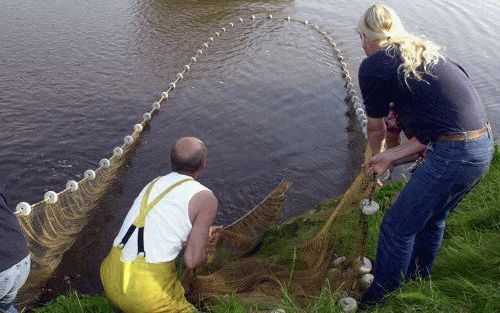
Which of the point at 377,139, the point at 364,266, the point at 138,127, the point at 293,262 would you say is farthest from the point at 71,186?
the point at 377,139

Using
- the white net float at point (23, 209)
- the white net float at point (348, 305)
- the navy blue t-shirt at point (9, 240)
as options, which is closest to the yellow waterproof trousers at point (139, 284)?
the navy blue t-shirt at point (9, 240)

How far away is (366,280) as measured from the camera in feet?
14.9

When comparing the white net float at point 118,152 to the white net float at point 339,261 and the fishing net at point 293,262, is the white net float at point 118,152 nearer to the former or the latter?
the fishing net at point 293,262

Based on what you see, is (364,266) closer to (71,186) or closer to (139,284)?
(139,284)

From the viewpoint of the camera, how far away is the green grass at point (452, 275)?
3.55 metres

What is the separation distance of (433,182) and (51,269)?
461cm

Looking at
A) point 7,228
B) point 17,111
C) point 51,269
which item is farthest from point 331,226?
point 17,111

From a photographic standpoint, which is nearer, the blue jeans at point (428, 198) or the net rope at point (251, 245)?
the blue jeans at point (428, 198)

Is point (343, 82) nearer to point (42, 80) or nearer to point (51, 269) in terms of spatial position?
point (42, 80)

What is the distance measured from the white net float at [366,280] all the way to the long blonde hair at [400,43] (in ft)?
6.74

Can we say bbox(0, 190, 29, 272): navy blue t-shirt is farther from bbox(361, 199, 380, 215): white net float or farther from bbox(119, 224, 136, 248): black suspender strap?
bbox(361, 199, 380, 215): white net float

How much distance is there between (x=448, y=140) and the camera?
350 centimetres

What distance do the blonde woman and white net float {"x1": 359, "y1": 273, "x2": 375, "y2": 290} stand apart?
0.71 metres

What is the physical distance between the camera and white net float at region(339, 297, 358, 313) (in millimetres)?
3923
